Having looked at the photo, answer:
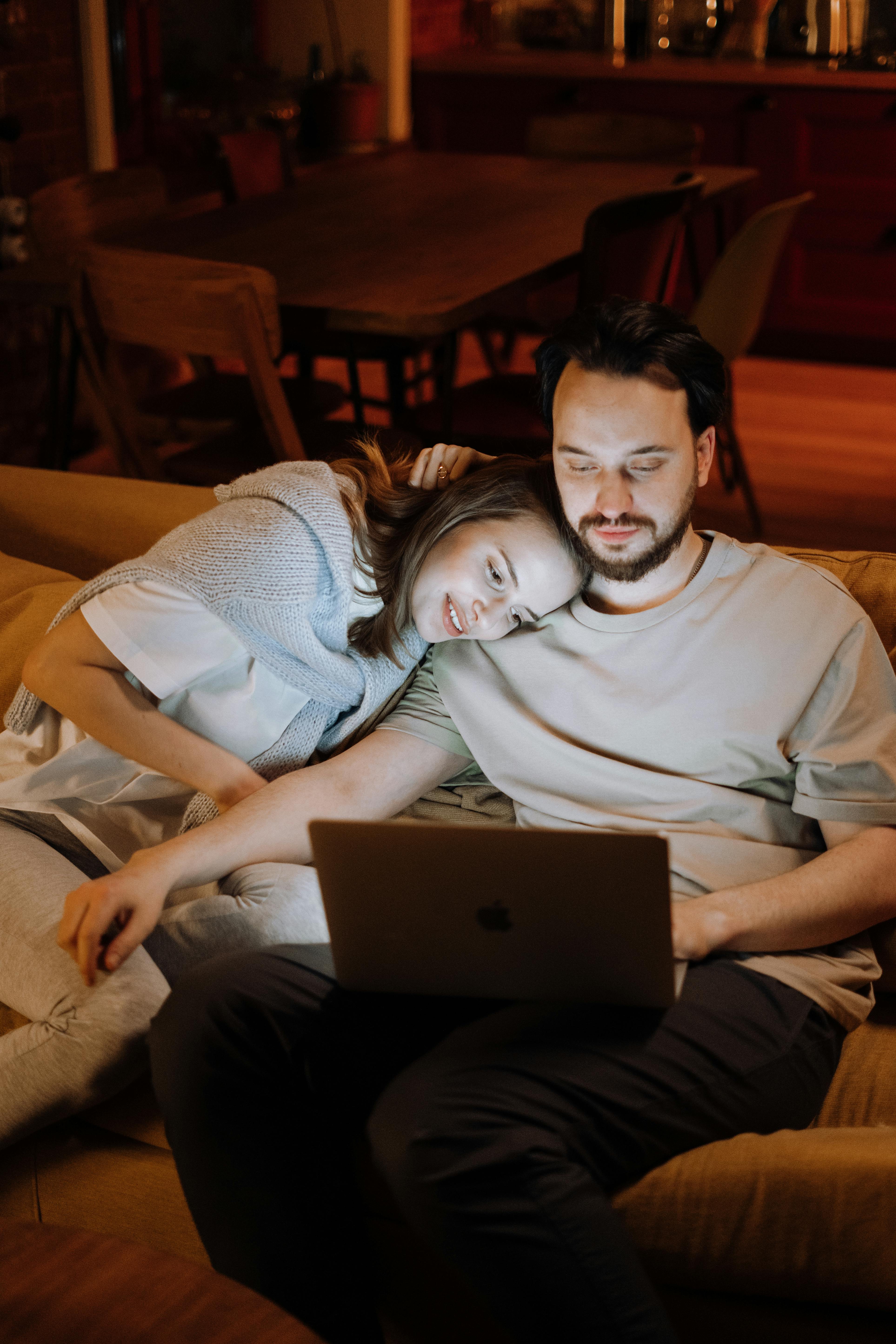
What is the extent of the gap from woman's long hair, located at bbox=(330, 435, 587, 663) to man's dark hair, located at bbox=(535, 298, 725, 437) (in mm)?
161

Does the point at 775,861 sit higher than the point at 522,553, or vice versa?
the point at 522,553

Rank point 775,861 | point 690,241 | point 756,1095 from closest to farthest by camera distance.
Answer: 1. point 756,1095
2. point 775,861
3. point 690,241

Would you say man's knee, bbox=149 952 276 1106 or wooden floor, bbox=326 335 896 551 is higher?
man's knee, bbox=149 952 276 1106

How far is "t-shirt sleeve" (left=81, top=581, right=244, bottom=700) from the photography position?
4.78ft

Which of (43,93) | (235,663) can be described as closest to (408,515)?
(235,663)

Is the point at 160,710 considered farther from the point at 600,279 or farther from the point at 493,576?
the point at 600,279

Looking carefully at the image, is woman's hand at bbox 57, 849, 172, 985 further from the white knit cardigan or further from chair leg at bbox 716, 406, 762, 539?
chair leg at bbox 716, 406, 762, 539

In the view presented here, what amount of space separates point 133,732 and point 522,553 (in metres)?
0.48

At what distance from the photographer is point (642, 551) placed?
4.59ft

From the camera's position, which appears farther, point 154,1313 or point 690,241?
point 690,241

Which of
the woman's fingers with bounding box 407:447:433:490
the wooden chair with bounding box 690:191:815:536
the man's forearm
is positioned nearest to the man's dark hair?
the woman's fingers with bounding box 407:447:433:490

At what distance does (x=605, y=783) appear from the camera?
145 cm

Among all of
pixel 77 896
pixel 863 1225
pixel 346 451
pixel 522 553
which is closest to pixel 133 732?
pixel 77 896

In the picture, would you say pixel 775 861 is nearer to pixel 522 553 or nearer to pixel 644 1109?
pixel 644 1109
